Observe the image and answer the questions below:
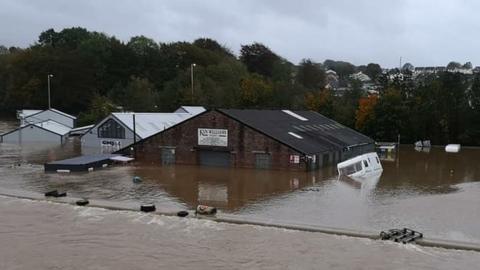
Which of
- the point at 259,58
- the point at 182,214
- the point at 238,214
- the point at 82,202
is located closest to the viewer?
the point at 182,214

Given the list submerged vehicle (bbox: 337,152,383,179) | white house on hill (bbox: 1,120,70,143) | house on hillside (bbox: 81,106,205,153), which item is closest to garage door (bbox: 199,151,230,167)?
submerged vehicle (bbox: 337,152,383,179)

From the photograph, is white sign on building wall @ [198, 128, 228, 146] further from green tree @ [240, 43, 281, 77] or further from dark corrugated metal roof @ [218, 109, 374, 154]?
green tree @ [240, 43, 281, 77]

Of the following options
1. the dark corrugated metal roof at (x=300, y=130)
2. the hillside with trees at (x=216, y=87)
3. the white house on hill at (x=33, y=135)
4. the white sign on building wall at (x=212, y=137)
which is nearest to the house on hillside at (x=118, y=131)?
the white house on hill at (x=33, y=135)

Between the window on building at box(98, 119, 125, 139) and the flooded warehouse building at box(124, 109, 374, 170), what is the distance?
305 inches

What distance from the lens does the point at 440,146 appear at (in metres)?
51.0

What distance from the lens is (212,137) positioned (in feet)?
116

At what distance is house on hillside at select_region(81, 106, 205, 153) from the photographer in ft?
150

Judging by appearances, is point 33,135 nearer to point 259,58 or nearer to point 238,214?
point 238,214

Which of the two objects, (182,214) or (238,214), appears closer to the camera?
(182,214)

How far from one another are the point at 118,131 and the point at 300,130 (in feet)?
54.7

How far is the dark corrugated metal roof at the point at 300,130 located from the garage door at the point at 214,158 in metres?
2.63

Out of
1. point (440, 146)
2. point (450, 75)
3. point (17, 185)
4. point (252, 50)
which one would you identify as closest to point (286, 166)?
point (17, 185)

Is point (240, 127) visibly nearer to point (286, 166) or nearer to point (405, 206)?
point (286, 166)

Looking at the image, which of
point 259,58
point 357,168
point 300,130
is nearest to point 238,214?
point 357,168
